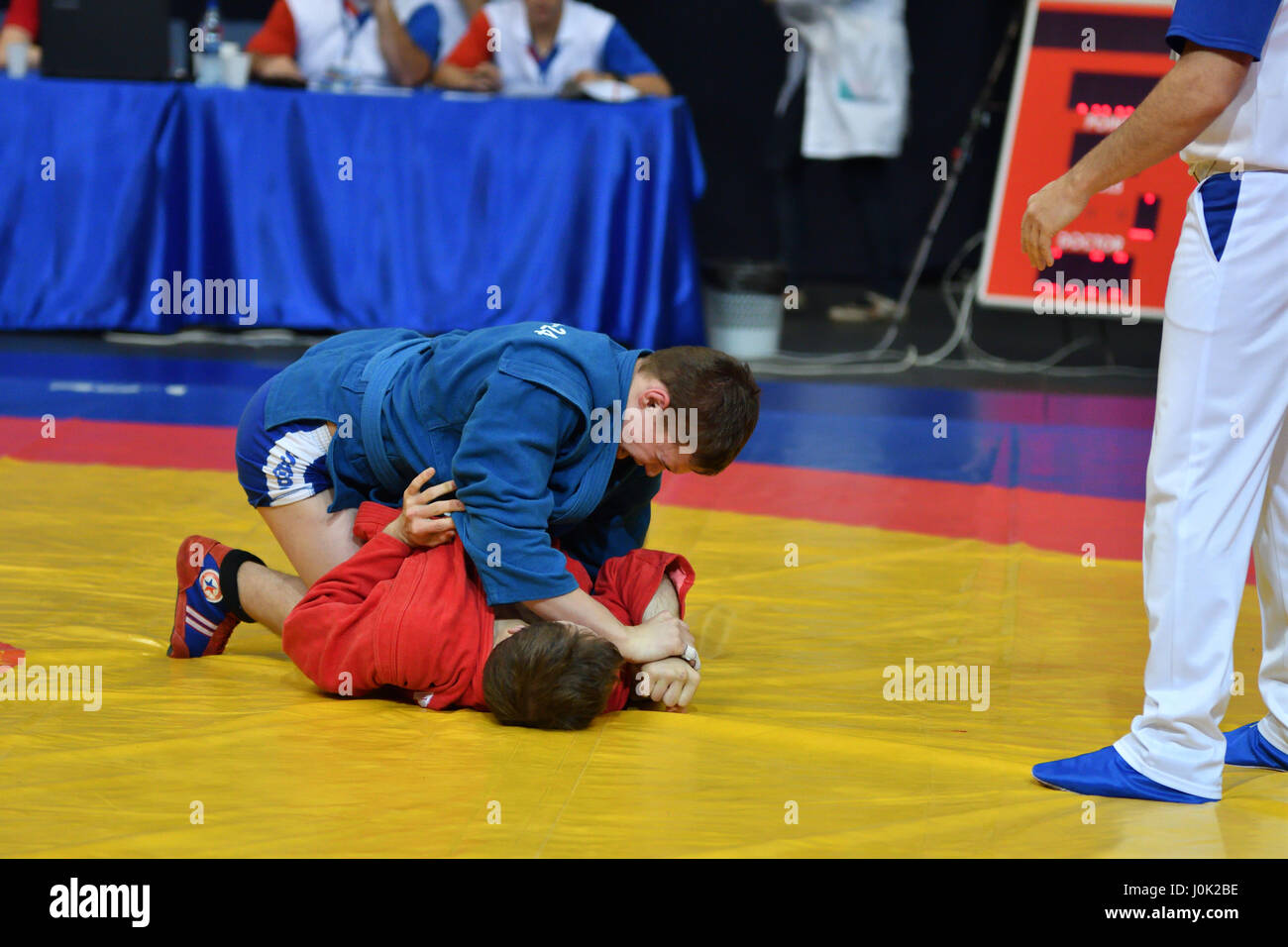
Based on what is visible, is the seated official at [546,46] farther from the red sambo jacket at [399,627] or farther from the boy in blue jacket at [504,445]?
the red sambo jacket at [399,627]

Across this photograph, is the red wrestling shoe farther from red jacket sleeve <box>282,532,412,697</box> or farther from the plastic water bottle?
the plastic water bottle

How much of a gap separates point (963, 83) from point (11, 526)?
5.80m

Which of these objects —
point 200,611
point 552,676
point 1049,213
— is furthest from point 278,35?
point 1049,213

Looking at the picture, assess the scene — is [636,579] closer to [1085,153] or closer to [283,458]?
[283,458]

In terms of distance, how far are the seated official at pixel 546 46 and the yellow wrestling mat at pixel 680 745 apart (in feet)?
10.8

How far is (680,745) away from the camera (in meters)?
2.18

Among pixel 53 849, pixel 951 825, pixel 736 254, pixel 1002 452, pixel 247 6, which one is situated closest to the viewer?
pixel 53 849

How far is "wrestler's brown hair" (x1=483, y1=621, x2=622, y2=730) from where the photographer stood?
213 centimetres

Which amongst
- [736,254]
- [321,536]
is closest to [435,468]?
[321,536]

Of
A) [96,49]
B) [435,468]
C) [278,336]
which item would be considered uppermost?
[96,49]

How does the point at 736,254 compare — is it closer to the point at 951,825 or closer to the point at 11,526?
the point at 11,526

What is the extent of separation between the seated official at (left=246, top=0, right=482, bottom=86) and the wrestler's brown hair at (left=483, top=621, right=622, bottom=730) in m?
4.10

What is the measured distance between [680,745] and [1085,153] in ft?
13.4

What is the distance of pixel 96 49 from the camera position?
557 cm
